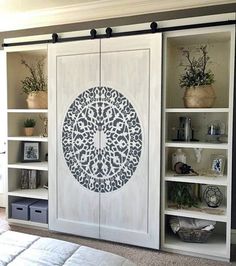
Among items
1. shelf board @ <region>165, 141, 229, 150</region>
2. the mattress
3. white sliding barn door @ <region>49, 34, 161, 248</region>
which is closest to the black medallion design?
white sliding barn door @ <region>49, 34, 161, 248</region>

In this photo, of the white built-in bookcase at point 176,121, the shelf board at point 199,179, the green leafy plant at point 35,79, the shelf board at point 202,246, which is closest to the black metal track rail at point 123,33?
the white built-in bookcase at point 176,121

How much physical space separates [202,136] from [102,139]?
41.5 inches

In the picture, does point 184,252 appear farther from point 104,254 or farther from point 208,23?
point 208,23

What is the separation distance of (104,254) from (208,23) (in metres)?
2.12

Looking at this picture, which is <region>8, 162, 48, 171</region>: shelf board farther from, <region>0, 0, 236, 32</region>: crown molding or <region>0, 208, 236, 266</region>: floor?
<region>0, 0, 236, 32</region>: crown molding

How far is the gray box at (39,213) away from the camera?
3496 mm

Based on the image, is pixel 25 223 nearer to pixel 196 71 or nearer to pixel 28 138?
pixel 28 138

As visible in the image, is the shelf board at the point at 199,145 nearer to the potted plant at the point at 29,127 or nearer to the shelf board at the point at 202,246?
the shelf board at the point at 202,246

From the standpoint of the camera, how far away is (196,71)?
3082mm

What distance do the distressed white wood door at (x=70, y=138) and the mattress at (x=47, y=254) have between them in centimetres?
136

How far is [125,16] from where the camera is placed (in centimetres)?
348

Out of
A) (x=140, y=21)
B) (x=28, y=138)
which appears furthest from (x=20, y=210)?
(x=140, y=21)

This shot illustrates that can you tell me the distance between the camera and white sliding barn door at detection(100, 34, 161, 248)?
9.59 ft

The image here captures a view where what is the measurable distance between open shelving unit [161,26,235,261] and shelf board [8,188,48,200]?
142 cm
